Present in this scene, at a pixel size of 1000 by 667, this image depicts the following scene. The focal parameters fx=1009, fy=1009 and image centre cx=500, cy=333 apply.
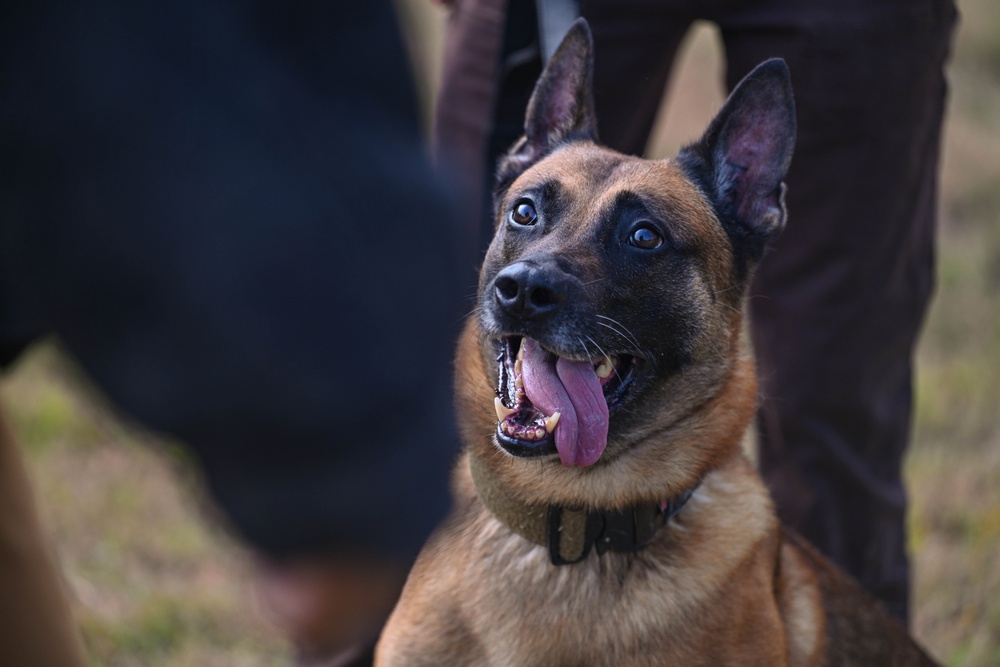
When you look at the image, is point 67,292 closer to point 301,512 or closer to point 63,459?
point 301,512

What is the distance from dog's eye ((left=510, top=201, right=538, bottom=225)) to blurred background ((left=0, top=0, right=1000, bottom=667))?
0.37 m

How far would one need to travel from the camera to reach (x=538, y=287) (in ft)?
7.00

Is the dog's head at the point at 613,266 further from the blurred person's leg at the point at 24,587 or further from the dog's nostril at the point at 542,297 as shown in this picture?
the blurred person's leg at the point at 24,587

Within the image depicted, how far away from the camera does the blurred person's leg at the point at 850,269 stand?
257 centimetres

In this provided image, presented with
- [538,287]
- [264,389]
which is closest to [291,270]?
[264,389]

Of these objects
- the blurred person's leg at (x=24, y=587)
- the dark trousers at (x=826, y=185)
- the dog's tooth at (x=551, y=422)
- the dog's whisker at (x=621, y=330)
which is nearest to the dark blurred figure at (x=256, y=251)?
the blurred person's leg at (x=24, y=587)

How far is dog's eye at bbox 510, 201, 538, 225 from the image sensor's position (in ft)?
8.07

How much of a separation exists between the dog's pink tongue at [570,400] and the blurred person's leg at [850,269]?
0.76 meters

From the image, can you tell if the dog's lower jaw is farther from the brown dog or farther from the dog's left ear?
the dog's left ear

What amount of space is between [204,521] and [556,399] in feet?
2.61

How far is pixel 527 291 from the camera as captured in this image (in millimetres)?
2131

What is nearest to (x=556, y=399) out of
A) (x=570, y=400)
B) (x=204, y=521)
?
(x=570, y=400)

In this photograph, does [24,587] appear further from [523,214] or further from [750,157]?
[750,157]

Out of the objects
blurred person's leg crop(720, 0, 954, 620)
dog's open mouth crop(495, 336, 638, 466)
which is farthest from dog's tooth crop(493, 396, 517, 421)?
blurred person's leg crop(720, 0, 954, 620)
